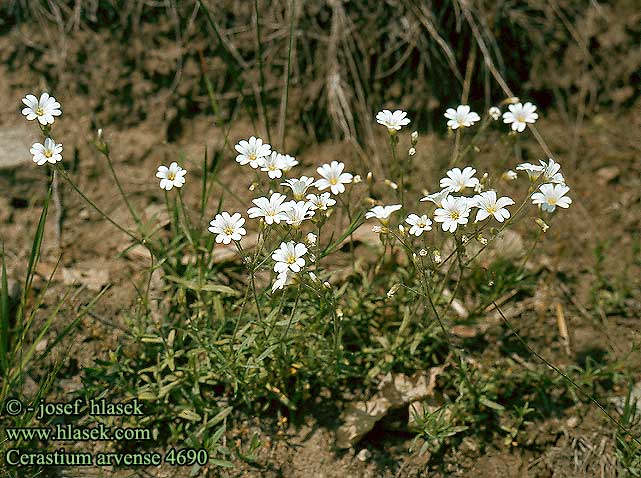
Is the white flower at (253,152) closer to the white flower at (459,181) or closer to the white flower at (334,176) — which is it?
the white flower at (334,176)

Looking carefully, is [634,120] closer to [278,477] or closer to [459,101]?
[459,101]

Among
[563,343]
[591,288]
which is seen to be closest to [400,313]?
[563,343]

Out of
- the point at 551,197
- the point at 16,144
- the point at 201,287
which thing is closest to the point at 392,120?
the point at 551,197

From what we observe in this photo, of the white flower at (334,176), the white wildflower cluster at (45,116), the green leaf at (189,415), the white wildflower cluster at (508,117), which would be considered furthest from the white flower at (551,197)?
the white wildflower cluster at (45,116)

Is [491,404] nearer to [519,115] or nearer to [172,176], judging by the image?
[519,115]

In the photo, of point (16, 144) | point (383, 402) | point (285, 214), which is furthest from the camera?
point (16, 144)
